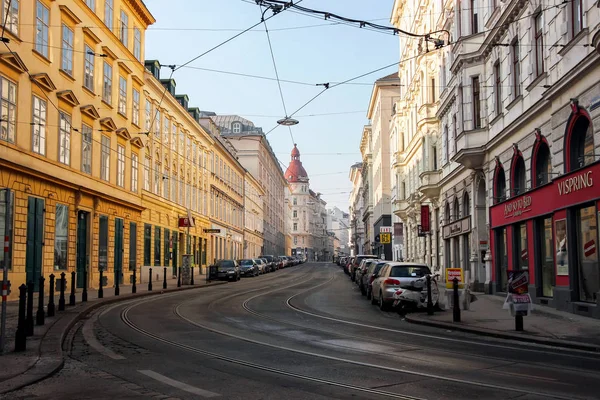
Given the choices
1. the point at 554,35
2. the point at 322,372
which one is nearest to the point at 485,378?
the point at 322,372

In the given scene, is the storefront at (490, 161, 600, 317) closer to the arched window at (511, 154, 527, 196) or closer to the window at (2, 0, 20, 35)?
the arched window at (511, 154, 527, 196)

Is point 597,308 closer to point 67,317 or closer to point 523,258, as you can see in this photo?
point 523,258

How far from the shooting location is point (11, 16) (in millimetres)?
22516

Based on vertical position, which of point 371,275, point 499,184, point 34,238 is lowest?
point 371,275

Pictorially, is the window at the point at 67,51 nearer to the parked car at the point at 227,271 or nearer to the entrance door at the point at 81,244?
the entrance door at the point at 81,244

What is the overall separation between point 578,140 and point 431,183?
790 inches

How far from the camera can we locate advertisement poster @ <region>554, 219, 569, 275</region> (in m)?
18.3

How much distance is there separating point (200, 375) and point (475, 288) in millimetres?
21312

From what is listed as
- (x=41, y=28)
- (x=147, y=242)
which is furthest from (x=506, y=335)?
(x=147, y=242)

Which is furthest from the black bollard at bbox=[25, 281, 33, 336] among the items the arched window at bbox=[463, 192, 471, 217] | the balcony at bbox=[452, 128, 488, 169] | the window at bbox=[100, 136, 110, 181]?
the arched window at bbox=[463, 192, 471, 217]

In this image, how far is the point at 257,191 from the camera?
94375 millimetres

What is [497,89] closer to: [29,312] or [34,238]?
[34,238]

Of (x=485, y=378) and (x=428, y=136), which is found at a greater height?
(x=428, y=136)

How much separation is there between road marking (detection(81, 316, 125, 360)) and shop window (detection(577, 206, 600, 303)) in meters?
11.7
